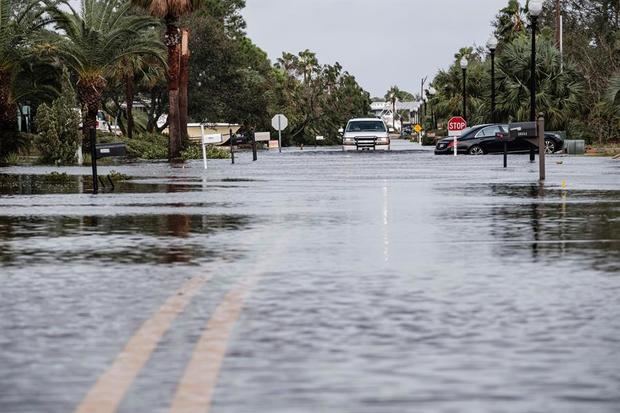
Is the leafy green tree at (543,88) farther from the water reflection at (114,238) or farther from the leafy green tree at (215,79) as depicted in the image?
the water reflection at (114,238)

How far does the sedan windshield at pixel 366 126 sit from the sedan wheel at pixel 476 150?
11161 millimetres

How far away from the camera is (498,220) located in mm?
20156

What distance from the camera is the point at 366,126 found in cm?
7562

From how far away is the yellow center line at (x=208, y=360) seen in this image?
282 inches

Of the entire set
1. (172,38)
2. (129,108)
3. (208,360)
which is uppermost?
(172,38)

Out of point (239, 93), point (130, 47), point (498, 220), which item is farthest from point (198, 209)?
point (239, 93)

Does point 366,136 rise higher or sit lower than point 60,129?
lower

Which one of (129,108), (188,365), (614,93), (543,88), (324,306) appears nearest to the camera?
(188,365)

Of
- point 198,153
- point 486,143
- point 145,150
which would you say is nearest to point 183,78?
point 145,150

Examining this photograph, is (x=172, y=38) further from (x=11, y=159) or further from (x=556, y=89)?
(x=556, y=89)

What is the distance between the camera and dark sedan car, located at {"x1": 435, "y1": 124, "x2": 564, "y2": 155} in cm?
6266

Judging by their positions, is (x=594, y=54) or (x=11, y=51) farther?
(x=594, y=54)

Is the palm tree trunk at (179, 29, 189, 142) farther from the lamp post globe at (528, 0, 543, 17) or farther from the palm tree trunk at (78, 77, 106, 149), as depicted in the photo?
the lamp post globe at (528, 0, 543, 17)

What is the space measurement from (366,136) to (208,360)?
6538 centimetres
